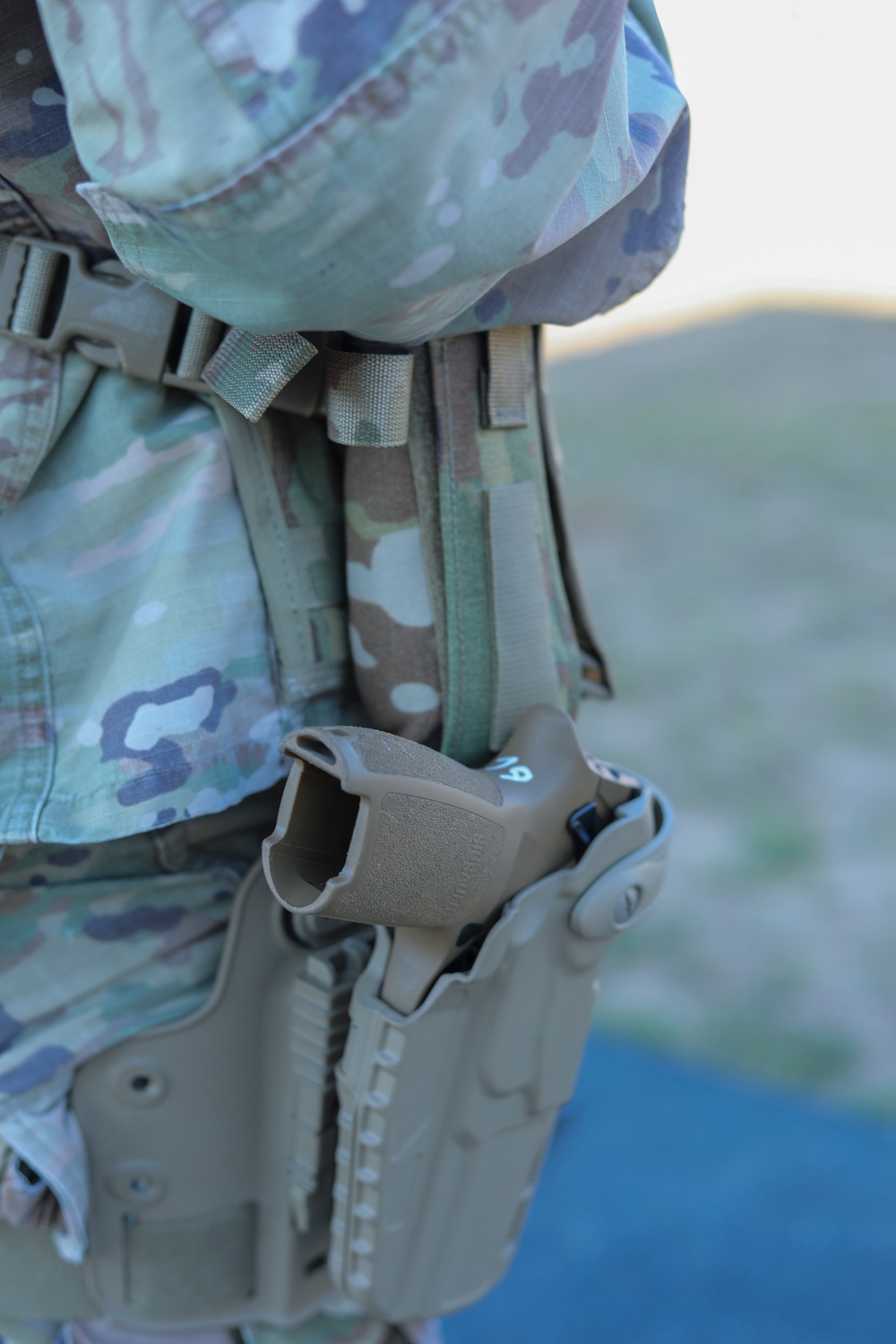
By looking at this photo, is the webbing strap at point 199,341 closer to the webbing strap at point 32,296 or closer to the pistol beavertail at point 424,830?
the webbing strap at point 32,296

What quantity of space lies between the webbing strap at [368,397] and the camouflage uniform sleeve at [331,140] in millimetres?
83

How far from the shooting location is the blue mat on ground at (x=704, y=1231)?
4.78ft

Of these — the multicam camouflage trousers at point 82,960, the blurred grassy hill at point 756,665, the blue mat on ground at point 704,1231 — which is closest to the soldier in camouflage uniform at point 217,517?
the multicam camouflage trousers at point 82,960

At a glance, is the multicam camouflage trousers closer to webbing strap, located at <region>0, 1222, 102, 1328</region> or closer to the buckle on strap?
webbing strap, located at <region>0, 1222, 102, 1328</region>

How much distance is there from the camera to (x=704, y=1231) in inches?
62.3

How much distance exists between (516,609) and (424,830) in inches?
7.7

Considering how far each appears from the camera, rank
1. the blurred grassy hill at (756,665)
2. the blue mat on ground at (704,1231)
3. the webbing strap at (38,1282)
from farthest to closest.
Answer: the blurred grassy hill at (756,665)
the blue mat on ground at (704,1231)
the webbing strap at (38,1282)

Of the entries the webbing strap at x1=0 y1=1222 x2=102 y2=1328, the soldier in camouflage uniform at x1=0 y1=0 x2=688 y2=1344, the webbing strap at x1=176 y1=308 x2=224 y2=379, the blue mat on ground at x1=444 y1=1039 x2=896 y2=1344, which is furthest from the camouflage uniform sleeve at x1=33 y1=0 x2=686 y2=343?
the blue mat on ground at x1=444 y1=1039 x2=896 y2=1344

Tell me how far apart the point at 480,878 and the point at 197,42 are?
0.45 metres

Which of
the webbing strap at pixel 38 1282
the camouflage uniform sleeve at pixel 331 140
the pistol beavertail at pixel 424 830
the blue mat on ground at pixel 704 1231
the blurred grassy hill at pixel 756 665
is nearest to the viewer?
the camouflage uniform sleeve at pixel 331 140

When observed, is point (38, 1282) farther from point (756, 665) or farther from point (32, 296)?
point (756, 665)

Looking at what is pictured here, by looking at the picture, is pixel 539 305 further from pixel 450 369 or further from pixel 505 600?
pixel 505 600

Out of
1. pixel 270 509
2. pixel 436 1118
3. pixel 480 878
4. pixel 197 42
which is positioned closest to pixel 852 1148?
pixel 436 1118

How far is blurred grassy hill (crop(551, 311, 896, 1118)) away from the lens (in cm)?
223
